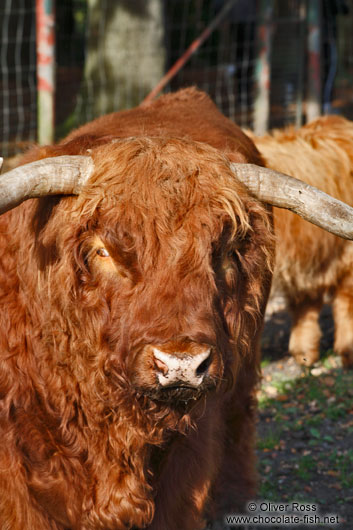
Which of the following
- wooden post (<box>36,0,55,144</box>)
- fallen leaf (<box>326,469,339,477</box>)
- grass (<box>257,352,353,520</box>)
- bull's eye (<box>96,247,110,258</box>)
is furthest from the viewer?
wooden post (<box>36,0,55,144</box>)

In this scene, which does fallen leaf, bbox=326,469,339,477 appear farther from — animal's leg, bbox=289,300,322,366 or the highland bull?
animal's leg, bbox=289,300,322,366

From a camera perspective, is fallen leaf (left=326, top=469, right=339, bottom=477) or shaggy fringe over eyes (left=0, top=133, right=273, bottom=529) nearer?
shaggy fringe over eyes (left=0, top=133, right=273, bottom=529)

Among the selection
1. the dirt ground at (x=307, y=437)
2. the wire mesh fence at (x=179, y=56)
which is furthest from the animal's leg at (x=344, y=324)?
the wire mesh fence at (x=179, y=56)

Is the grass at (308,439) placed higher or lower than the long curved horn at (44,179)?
lower

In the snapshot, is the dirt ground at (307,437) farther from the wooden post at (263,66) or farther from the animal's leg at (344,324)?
the wooden post at (263,66)

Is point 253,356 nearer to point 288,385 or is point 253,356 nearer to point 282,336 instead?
point 288,385

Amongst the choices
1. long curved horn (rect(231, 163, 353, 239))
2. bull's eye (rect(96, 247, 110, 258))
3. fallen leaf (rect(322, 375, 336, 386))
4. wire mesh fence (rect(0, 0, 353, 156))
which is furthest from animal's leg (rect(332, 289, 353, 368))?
bull's eye (rect(96, 247, 110, 258))

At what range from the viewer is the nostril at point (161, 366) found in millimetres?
2457

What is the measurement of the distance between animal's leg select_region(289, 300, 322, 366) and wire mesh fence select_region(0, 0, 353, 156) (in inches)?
112

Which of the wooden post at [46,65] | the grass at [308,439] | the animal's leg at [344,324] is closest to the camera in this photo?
the grass at [308,439]

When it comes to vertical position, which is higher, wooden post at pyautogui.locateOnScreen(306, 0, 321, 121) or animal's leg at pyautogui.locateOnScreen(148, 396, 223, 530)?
wooden post at pyautogui.locateOnScreen(306, 0, 321, 121)

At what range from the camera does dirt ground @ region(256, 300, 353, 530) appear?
425 cm

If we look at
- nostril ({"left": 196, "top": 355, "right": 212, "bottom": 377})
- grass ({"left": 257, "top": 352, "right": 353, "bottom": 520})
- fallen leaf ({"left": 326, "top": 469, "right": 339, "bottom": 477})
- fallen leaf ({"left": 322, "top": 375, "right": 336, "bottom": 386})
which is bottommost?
fallen leaf ({"left": 322, "top": 375, "right": 336, "bottom": 386})

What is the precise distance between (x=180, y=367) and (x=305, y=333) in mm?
3933
